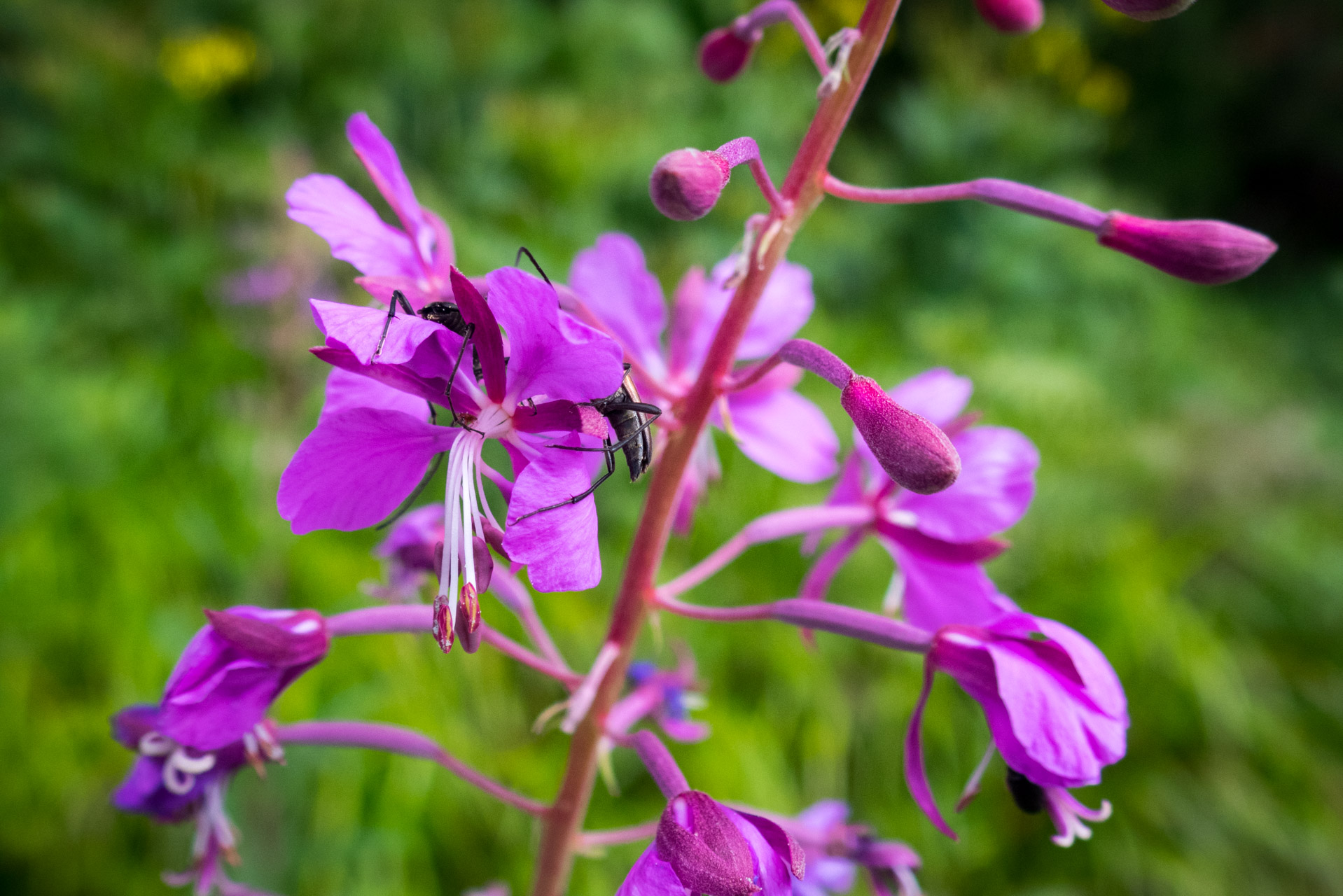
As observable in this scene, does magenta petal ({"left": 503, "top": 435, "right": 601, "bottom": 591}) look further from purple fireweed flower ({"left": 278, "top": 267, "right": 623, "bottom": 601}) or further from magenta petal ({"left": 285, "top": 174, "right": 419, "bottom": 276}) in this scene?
magenta petal ({"left": 285, "top": 174, "right": 419, "bottom": 276})

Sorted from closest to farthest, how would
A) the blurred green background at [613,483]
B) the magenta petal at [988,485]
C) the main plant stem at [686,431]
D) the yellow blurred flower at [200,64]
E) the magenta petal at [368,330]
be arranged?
the magenta petal at [368,330], the main plant stem at [686,431], the magenta petal at [988,485], the blurred green background at [613,483], the yellow blurred flower at [200,64]

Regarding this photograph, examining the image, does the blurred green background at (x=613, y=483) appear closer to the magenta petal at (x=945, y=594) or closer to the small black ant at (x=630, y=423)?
the magenta petal at (x=945, y=594)

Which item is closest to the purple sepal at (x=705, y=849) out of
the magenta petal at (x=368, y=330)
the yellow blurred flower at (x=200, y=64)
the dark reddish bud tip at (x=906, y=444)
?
the dark reddish bud tip at (x=906, y=444)

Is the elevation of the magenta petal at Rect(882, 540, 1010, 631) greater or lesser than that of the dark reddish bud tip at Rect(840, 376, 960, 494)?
lesser

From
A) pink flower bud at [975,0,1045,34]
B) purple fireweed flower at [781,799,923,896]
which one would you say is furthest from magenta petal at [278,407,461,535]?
pink flower bud at [975,0,1045,34]

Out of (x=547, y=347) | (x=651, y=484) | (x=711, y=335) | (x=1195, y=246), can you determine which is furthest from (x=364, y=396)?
(x=1195, y=246)

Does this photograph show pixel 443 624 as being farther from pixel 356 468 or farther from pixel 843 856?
pixel 843 856

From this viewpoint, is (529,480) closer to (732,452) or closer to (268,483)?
(268,483)
